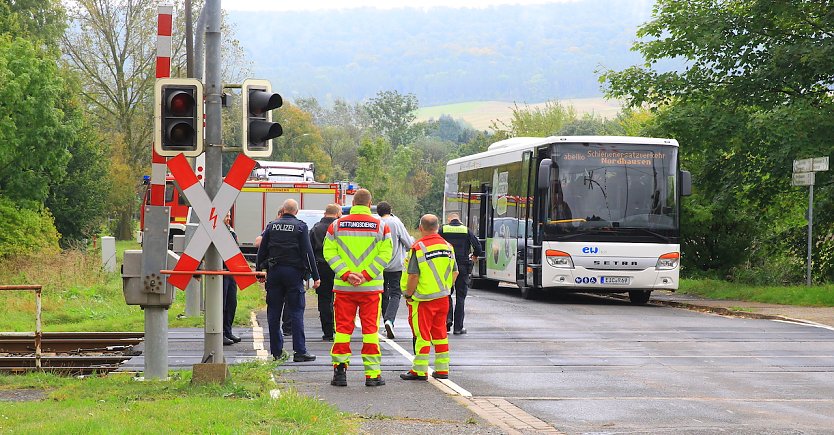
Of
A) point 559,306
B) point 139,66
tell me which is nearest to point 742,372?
point 559,306

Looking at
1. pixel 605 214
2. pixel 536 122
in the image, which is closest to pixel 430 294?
pixel 605 214

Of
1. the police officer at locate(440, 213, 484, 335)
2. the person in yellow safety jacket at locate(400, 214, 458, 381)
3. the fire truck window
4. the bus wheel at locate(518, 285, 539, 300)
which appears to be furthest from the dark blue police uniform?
the fire truck window

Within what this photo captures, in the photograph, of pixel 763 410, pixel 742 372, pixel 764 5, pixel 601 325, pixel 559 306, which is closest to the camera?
pixel 763 410

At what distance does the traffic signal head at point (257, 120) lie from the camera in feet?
35.2

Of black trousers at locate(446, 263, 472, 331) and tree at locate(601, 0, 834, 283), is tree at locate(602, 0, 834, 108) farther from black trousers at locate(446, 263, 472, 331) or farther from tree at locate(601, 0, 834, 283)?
black trousers at locate(446, 263, 472, 331)

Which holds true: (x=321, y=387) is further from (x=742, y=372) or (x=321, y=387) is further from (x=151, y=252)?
(x=742, y=372)

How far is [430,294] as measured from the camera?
1255 cm

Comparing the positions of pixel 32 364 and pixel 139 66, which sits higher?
pixel 139 66

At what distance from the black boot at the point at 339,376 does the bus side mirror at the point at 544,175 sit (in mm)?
11992

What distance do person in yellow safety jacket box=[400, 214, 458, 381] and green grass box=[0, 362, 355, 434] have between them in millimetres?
1647

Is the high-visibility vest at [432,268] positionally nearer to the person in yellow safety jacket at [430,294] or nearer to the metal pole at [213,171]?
the person in yellow safety jacket at [430,294]

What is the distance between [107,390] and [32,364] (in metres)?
2.81

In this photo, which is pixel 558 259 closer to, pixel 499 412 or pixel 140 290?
pixel 140 290

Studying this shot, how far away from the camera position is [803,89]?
3006 centimetres
